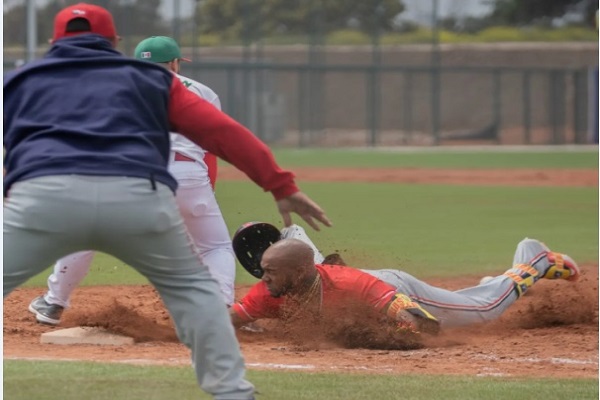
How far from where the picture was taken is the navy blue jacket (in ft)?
14.7

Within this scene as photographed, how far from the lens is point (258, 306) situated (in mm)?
7391

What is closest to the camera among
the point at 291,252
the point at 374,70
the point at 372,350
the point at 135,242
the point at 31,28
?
the point at 135,242

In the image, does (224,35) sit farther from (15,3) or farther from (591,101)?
(591,101)

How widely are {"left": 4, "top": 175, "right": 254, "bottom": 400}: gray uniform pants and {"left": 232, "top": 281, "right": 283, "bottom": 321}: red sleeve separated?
2.68 m

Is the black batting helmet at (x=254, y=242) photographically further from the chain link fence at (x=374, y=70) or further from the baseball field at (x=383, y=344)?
the chain link fence at (x=374, y=70)

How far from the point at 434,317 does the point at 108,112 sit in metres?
3.65

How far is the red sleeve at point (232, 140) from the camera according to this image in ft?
15.3

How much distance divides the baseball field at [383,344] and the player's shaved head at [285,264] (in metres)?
0.41

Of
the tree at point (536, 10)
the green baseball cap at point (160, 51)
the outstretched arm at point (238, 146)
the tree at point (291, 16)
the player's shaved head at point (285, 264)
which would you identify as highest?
the tree at point (536, 10)

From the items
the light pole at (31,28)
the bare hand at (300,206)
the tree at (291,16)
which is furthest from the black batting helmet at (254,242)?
the tree at (291,16)

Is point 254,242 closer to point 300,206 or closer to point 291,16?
point 300,206

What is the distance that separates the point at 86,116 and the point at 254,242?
3346 mm

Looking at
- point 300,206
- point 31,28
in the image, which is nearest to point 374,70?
point 31,28

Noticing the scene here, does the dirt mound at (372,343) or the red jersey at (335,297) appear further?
the red jersey at (335,297)
